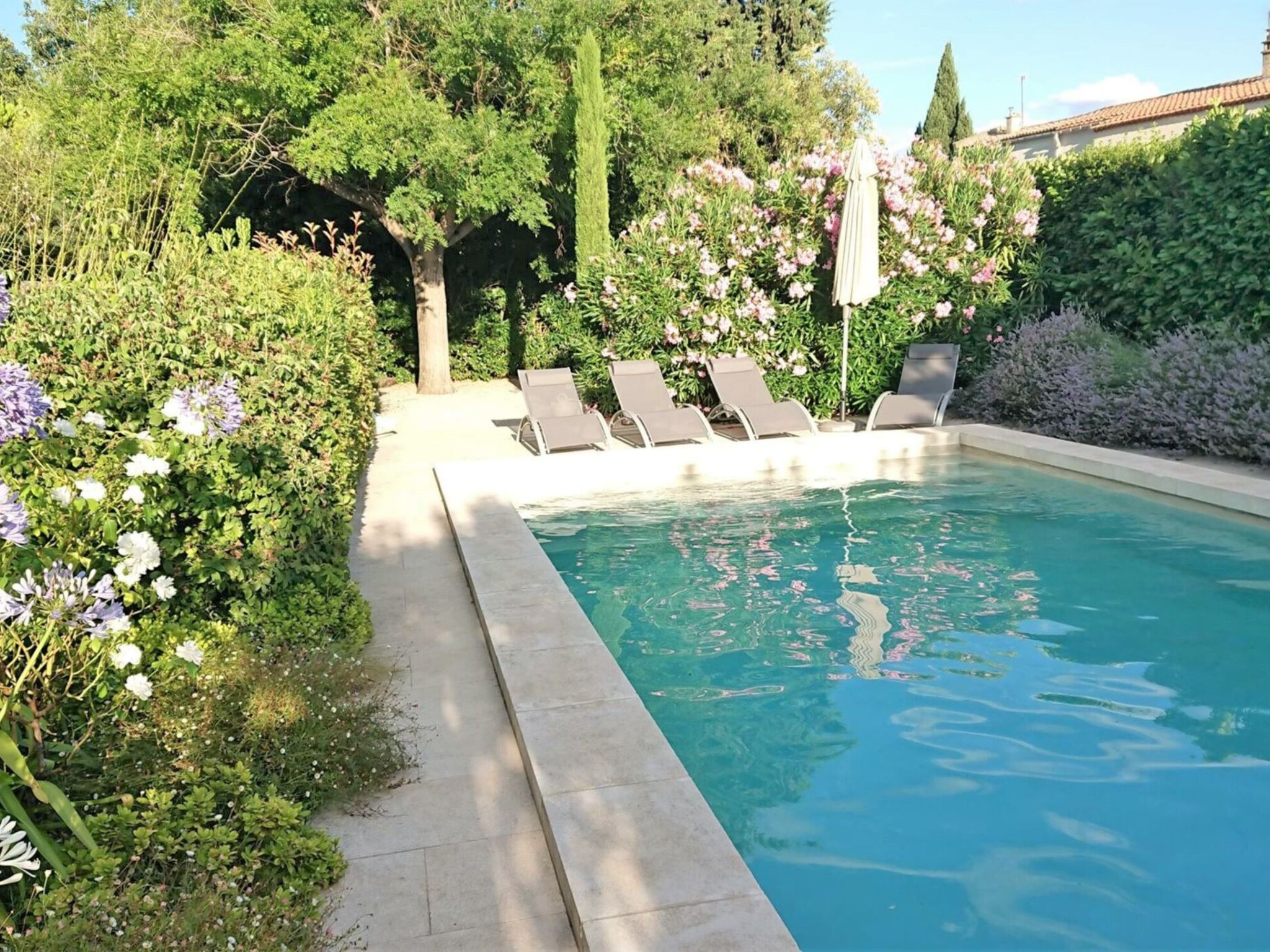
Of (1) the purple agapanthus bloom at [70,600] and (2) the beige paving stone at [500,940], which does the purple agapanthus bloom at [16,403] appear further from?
(2) the beige paving stone at [500,940]

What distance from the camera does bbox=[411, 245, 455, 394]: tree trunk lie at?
16531 mm

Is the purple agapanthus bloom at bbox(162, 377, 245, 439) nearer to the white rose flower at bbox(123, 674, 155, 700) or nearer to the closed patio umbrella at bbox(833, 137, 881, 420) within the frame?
the white rose flower at bbox(123, 674, 155, 700)

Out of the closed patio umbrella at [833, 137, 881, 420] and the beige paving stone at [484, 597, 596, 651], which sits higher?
the closed patio umbrella at [833, 137, 881, 420]

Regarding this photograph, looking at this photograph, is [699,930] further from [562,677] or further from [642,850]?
[562,677]

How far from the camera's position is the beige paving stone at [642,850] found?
2.68 meters

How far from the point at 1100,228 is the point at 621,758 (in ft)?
36.3

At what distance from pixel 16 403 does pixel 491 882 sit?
72.9 inches

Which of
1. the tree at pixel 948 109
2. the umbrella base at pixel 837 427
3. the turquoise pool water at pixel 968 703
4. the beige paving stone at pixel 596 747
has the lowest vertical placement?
the turquoise pool water at pixel 968 703

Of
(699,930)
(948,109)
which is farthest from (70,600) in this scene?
(948,109)

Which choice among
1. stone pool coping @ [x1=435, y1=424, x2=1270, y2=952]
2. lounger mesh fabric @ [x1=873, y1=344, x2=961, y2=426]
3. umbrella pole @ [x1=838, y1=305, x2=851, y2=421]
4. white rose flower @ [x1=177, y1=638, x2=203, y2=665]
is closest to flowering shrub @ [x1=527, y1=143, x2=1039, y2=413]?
lounger mesh fabric @ [x1=873, y1=344, x2=961, y2=426]

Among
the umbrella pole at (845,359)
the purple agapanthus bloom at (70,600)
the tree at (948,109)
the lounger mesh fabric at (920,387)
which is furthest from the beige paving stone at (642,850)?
the tree at (948,109)

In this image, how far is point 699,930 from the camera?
2.53m

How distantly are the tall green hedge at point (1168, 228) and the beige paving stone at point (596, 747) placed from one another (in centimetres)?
899

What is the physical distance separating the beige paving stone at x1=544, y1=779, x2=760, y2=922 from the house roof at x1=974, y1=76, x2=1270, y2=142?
28.8 meters
